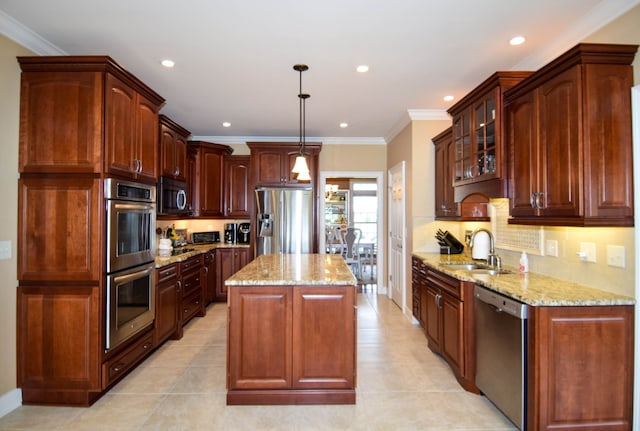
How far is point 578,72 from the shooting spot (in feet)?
6.60

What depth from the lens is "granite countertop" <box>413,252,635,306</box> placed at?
1.96m

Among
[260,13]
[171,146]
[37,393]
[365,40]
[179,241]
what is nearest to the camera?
[260,13]

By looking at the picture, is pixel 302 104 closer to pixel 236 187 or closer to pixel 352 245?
pixel 236 187

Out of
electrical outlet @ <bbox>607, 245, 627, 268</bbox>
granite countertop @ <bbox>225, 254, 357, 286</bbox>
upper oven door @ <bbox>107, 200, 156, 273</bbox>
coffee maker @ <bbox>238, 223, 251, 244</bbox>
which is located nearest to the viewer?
electrical outlet @ <bbox>607, 245, 627, 268</bbox>

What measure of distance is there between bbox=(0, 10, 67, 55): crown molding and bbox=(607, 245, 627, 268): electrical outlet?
4126 mm

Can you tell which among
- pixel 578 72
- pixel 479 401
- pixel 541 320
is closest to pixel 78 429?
pixel 479 401

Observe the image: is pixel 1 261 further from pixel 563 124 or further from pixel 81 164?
pixel 563 124

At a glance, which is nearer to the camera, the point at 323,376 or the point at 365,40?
the point at 323,376

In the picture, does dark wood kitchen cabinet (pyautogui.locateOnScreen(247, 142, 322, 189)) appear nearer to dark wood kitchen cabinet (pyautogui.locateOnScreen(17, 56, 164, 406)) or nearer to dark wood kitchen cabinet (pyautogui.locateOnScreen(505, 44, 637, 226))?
dark wood kitchen cabinet (pyautogui.locateOnScreen(17, 56, 164, 406))

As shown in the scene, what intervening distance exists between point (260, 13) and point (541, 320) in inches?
100

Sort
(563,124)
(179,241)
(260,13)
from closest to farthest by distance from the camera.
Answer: (563,124) → (260,13) → (179,241)

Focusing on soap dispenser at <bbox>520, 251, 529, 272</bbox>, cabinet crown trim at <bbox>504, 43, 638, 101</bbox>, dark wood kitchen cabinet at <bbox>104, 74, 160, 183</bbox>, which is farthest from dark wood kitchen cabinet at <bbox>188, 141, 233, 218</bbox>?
cabinet crown trim at <bbox>504, 43, 638, 101</bbox>

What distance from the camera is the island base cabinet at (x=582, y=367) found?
76.9 inches

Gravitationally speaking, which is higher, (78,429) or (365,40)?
(365,40)
